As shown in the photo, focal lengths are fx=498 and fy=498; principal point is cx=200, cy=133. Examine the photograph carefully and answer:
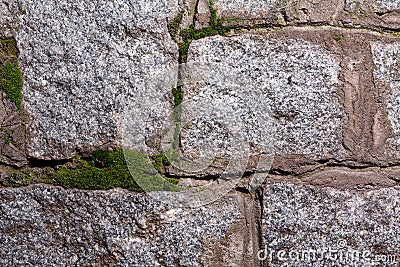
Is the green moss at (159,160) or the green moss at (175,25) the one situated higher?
the green moss at (175,25)

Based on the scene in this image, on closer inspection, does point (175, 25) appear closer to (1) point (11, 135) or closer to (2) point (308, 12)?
(2) point (308, 12)

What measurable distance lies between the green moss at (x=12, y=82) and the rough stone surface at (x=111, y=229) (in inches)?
7.5

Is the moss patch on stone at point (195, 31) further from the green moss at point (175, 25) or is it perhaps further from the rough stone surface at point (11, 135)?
the rough stone surface at point (11, 135)

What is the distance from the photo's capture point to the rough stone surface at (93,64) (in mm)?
982

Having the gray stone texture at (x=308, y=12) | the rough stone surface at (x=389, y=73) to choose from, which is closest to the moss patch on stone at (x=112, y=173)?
the gray stone texture at (x=308, y=12)

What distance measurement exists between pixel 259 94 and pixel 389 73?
0.88ft

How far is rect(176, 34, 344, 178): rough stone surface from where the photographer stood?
99 centimetres

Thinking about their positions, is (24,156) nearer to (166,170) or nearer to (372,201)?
(166,170)

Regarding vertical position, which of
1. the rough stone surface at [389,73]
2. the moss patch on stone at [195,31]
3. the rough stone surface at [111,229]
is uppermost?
the moss patch on stone at [195,31]

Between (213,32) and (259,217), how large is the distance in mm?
390

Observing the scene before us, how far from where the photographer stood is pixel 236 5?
3.26ft

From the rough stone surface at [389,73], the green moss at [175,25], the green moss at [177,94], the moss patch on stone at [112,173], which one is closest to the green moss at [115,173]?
the moss patch on stone at [112,173]

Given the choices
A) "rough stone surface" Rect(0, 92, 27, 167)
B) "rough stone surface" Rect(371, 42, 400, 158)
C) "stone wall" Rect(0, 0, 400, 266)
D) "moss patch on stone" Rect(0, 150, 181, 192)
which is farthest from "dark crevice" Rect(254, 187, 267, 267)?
"rough stone surface" Rect(0, 92, 27, 167)

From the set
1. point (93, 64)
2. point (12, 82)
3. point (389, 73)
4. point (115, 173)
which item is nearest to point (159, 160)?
point (115, 173)
